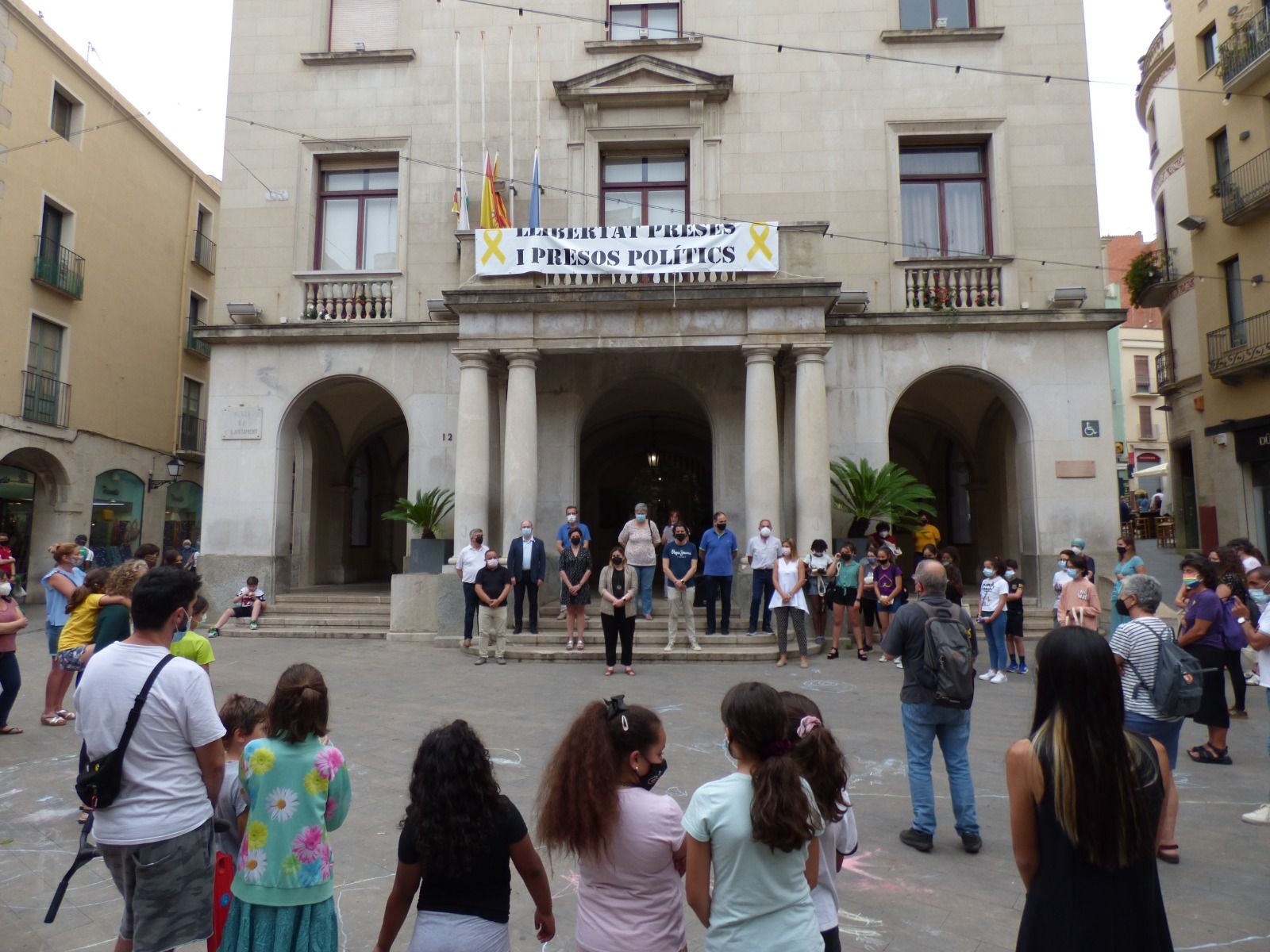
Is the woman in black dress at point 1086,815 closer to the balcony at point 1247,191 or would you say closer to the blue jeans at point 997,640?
the blue jeans at point 997,640

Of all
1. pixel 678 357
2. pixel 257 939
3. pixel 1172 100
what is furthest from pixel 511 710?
pixel 1172 100

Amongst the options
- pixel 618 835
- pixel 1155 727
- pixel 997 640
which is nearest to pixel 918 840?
pixel 1155 727

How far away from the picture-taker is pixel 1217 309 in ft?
73.8

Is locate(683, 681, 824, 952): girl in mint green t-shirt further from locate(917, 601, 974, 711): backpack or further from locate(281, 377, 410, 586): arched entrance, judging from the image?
locate(281, 377, 410, 586): arched entrance

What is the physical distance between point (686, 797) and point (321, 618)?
11069 mm

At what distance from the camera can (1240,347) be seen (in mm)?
20750

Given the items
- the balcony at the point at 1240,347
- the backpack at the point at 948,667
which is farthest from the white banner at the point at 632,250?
the balcony at the point at 1240,347

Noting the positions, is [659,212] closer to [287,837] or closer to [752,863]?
[287,837]

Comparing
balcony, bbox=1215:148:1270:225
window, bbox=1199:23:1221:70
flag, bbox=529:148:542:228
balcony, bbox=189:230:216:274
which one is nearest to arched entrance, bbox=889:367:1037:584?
flag, bbox=529:148:542:228

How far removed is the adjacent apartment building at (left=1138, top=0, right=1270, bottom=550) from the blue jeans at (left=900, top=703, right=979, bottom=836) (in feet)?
66.0

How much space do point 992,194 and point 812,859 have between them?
16.7 metres

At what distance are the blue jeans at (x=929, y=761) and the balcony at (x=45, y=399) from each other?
23106mm

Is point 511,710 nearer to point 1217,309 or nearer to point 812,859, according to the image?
point 812,859

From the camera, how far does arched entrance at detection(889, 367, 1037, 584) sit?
15703 mm
